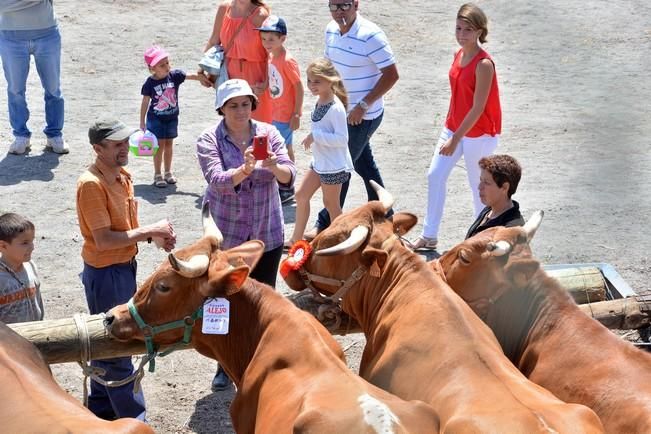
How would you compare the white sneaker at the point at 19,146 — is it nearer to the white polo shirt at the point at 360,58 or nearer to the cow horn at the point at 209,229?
the white polo shirt at the point at 360,58

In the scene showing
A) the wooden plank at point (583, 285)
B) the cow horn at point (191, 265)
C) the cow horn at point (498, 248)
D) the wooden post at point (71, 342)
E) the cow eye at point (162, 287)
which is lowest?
the wooden post at point (71, 342)

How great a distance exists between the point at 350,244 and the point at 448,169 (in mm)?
3883

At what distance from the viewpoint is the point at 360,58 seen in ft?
34.6

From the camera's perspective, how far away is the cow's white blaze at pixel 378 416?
4934 mm

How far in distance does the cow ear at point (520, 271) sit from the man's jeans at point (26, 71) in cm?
777

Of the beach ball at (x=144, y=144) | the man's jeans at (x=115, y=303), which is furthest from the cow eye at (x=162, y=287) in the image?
the beach ball at (x=144, y=144)

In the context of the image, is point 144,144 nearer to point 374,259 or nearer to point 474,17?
point 474,17

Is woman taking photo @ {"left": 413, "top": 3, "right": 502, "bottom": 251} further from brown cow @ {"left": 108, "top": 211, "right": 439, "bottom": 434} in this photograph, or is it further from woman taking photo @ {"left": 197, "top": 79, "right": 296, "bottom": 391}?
brown cow @ {"left": 108, "top": 211, "right": 439, "bottom": 434}

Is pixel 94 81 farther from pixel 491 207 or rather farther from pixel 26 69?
pixel 491 207

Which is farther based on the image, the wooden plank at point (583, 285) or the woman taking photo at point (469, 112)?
the woman taking photo at point (469, 112)

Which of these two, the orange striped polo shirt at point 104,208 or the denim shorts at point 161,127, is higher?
the orange striped polo shirt at point 104,208

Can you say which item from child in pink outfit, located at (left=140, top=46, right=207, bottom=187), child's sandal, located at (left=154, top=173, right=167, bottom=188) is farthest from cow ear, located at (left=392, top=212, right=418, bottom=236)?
child's sandal, located at (left=154, top=173, right=167, bottom=188)

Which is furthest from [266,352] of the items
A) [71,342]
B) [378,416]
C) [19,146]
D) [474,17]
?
[19,146]

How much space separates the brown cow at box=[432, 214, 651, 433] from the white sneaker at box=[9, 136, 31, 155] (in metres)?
7.47
